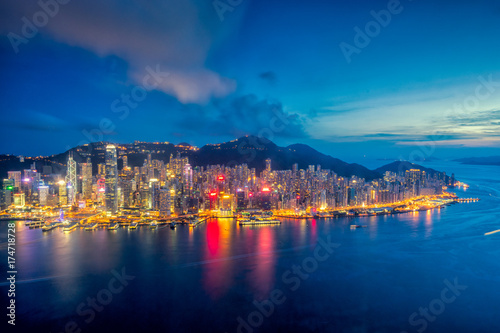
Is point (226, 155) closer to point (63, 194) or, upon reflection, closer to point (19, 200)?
point (63, 194)

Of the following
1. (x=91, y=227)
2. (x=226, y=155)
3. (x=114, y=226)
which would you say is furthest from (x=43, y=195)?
(x=226, y=155)

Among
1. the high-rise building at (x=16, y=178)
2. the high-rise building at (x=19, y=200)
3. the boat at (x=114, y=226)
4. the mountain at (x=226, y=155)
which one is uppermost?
the mountain at (x=226, y=155)

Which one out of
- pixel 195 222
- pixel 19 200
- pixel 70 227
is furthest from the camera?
pixel 19 200

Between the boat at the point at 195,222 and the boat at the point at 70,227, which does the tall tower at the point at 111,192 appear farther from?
the boat at the point at 195,222

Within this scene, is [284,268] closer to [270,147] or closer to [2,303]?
[2,303]

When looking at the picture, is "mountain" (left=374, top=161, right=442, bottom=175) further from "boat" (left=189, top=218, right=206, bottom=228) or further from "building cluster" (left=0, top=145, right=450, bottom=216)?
"boat" (left=189, top=218, right=206, bottom=228)

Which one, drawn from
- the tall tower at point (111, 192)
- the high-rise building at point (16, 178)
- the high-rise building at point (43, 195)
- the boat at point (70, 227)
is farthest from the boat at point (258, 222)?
the high-rise building at point (16, 178)
